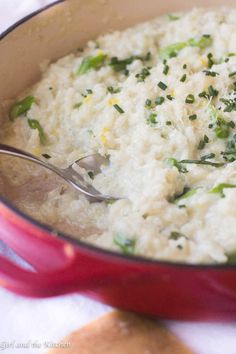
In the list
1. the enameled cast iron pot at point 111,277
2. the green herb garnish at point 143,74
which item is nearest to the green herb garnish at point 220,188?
the enameled cast iron pot at point 111,277

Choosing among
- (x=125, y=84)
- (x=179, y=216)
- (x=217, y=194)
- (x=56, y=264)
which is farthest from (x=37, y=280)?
(x=125, y=84)

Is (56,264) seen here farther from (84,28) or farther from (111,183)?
(84,28)

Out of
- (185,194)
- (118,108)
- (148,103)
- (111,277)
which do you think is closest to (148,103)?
(148,103)

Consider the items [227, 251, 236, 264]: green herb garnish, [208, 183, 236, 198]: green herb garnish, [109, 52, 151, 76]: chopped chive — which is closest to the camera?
[227, 251, 236, 264]: green herb garnish

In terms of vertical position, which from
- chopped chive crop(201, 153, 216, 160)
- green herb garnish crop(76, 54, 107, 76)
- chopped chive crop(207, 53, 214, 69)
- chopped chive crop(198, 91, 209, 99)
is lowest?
chopped chive crop(201, 153, 216, 160)

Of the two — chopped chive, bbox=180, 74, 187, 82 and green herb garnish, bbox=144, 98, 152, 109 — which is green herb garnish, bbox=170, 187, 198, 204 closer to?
green herb garnish, bbox=144, 98, 152, 109

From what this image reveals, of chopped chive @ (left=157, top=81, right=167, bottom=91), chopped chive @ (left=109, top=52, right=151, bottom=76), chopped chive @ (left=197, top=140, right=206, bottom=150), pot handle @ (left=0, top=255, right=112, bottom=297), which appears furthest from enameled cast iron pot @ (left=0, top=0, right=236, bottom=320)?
chopped chive @ (left=109, top=52, right=151, bottom=76)

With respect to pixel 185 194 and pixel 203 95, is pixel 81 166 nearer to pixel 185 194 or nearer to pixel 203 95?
pixel 185 194
